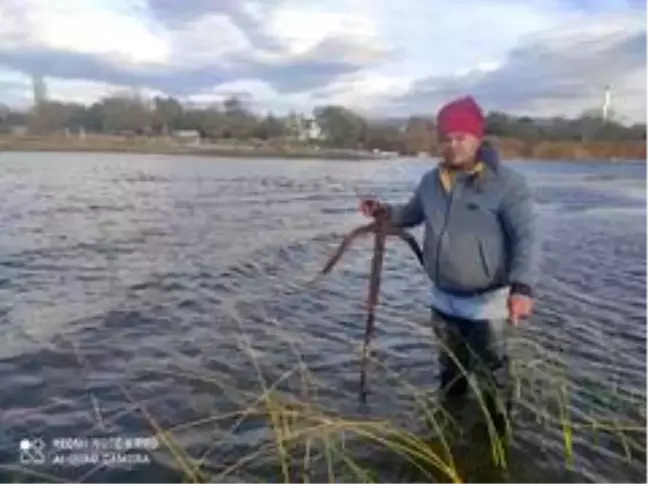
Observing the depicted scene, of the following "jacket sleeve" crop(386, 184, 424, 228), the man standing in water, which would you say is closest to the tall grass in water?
the man standing in water

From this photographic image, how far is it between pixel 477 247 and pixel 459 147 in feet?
2.29

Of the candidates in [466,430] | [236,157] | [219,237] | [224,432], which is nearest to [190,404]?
[224,432]

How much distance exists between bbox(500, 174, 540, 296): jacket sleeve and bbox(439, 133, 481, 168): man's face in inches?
13.1

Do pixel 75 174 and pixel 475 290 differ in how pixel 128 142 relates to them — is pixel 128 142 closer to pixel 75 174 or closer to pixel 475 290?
pixel 75 174

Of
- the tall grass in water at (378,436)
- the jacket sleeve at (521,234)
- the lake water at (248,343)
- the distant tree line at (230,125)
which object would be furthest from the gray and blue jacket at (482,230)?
the distant tree line at (230,125)

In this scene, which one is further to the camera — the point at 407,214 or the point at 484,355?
the point at 407,214

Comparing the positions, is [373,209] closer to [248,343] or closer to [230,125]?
[248,343]

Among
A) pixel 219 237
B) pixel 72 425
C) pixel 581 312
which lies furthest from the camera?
pixel 219 237

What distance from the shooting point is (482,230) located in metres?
5.21

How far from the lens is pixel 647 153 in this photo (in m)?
89.8

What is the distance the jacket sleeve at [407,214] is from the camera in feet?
19.2

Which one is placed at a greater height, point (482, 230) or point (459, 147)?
point (459, 147)

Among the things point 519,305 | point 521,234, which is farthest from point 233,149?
point 519,305

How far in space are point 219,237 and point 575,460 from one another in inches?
538
